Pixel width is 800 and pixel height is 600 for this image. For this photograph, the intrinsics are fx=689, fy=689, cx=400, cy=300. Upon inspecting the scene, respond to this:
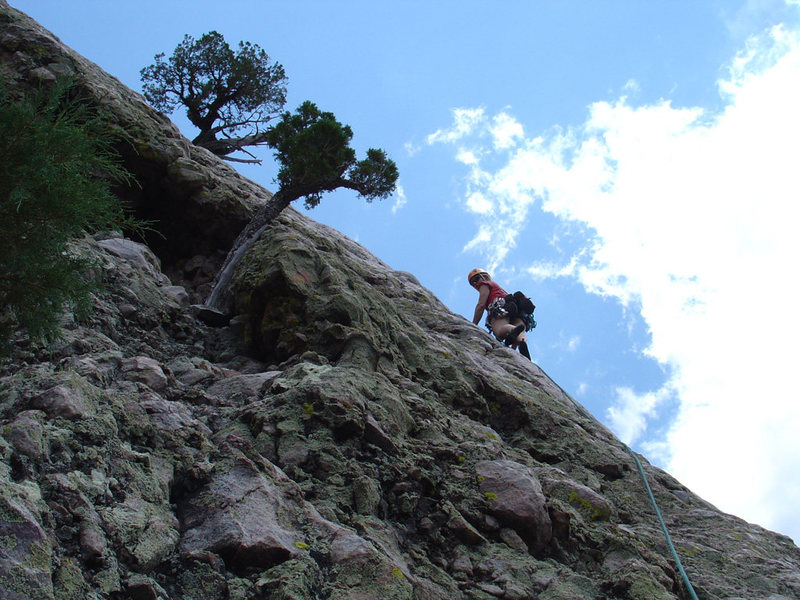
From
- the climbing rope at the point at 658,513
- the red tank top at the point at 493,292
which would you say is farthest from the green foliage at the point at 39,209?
the red tank top at the point at 493,292

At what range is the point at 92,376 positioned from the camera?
584 centimetres

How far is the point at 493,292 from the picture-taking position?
15.8m

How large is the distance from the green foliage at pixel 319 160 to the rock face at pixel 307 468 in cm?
218

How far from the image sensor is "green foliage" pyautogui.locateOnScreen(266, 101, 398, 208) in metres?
13.0

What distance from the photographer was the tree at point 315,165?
12617mm

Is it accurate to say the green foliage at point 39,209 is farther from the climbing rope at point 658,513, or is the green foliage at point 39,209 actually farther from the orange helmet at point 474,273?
the orange helmet at point 474,273

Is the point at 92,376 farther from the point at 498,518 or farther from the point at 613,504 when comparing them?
the point at 613,504

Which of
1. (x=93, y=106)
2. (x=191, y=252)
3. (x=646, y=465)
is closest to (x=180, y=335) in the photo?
(x=191, y=252)

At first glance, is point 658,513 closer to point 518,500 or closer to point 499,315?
point 518,500

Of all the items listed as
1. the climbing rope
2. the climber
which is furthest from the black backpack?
the climbing rope

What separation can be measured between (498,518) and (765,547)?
3733 mm

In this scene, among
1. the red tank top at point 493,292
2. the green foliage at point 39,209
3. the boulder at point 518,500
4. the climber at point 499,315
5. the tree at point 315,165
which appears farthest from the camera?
the red tank top at point 493,292

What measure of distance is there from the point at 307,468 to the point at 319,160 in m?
8.39

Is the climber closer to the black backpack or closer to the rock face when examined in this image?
the black backpack
